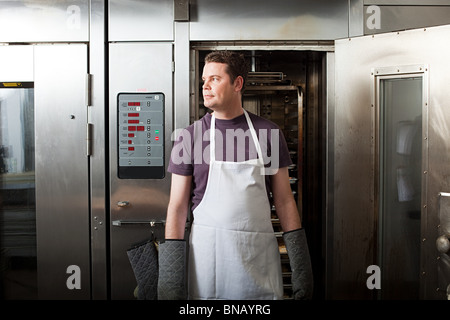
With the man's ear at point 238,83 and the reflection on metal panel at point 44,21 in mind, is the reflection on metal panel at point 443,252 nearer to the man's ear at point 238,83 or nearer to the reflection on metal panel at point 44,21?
the man's ear at point 238,83

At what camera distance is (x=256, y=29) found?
2215 millimetres

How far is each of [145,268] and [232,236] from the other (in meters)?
0.67

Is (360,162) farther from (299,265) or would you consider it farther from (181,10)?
(181,10)

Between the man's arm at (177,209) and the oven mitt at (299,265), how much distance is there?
507 millimetres

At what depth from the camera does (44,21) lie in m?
2.23

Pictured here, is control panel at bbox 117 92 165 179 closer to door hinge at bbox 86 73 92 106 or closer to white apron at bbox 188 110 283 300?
door hinge at bbox 86 73 92 106

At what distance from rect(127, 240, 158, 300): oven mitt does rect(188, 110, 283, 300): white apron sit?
0.42 meters

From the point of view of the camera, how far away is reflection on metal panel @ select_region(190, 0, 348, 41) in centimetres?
221

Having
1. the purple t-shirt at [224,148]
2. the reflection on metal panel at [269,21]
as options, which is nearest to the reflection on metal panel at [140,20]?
the reflection on metal panel at [269,21]

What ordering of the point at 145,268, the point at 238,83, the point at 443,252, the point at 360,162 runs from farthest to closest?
the point at 360,162 < the point at 145,268 < the point at 443,252 < the point at 238,83

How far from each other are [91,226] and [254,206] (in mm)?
1128

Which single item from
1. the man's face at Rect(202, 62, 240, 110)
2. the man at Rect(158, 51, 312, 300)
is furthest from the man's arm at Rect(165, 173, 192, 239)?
the man's face at Rect(202, 62, 240, 110)

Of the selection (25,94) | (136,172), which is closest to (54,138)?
(25,94)

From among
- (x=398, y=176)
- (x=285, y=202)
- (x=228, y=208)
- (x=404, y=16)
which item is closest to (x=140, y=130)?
(x=228, y=208)
